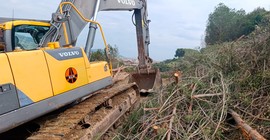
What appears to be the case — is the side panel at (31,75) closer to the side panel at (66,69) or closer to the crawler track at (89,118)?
the side panel at (66,69)

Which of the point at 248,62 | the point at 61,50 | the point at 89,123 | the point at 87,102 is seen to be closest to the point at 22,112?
the point at 61,50

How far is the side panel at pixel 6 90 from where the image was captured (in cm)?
307

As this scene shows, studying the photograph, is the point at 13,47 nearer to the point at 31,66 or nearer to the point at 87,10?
the point at 31,66

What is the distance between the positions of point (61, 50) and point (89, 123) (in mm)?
1087

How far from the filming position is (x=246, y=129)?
346 cm

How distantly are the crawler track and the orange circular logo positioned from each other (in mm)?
459

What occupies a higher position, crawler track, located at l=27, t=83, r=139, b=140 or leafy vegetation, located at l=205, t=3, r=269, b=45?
leafy vegetation, located at l=205, t=3, r=269, b=45

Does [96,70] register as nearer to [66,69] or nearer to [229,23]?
[66,69]

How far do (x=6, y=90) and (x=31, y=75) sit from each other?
0.36m

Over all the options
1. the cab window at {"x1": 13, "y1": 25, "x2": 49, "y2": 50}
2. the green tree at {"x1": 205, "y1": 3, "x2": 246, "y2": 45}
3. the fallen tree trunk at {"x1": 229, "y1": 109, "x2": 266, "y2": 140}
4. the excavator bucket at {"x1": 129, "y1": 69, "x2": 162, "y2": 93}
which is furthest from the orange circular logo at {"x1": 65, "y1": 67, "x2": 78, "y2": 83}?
the green tree at {"x1": 205, "y1": 3, "x2": 246, "y2": 45}

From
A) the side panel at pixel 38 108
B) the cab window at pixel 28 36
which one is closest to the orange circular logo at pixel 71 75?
the side panel at pixel 38 108

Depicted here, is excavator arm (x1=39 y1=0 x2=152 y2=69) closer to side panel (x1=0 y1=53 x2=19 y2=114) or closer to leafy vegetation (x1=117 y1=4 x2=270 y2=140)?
side panel (x1=0 y1=53 x2=19 y2=114)

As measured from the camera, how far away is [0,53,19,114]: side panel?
3.07 meters

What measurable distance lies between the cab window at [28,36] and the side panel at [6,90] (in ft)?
3.26
